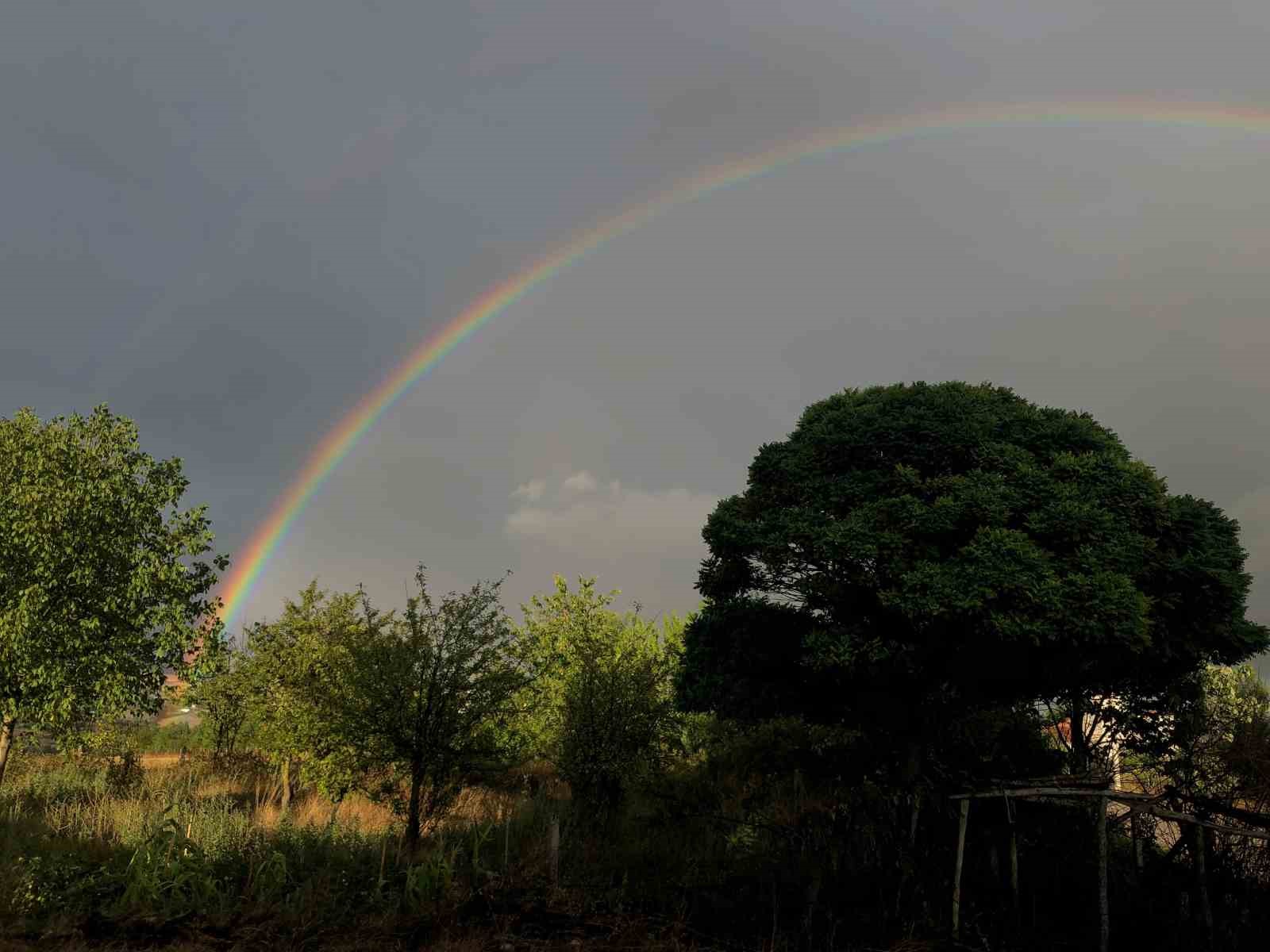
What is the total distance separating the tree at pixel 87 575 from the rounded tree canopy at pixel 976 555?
35.5 feet

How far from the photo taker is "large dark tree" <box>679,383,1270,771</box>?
13.0 metres

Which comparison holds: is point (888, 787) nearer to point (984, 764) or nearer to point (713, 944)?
point (984, 764)

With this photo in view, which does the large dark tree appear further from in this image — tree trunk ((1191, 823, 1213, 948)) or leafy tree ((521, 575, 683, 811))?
tree trunk ((1191, 823, 1213, 948))

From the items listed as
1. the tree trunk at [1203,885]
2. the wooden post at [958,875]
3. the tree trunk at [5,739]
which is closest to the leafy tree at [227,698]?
the tree trunk at [5,739]

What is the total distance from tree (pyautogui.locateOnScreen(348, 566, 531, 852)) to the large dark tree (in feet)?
17.7

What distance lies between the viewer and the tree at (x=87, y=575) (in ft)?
43.9

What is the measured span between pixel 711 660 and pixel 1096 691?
897 cm

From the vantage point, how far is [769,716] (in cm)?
1639

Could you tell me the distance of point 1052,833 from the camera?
10.8m

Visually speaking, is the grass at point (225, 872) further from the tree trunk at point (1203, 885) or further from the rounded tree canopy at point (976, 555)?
the tree trunk at point (1203, 885)

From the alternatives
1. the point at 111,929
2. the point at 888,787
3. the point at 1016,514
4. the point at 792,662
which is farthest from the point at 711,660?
the point at 111,929

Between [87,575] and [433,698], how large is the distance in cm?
688

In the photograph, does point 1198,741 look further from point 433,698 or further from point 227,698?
point 227,698

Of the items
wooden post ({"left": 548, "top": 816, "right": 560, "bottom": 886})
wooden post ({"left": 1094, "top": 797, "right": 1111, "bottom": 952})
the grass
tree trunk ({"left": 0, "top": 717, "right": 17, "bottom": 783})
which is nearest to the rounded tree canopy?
wooden post ({"left": 1094, "top": 797, "right": 1111, "bottom": 952})
